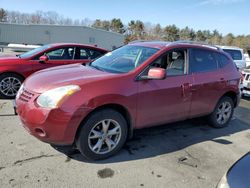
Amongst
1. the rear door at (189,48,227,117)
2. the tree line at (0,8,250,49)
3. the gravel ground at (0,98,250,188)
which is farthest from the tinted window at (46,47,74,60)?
the tree line at (0,8,250,49)

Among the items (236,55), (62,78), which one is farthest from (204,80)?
(236,55)

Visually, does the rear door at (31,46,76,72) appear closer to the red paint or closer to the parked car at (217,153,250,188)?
the red paint

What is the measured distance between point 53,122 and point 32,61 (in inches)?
160

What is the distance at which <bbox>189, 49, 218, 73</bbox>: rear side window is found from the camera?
4918 mm

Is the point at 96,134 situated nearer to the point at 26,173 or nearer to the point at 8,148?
the point at 26,173

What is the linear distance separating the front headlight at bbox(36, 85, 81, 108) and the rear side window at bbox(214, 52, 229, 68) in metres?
3.27

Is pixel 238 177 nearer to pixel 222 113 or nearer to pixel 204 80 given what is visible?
pixel 204 80

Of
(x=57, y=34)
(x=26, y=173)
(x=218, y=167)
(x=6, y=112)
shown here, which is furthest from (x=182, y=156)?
(x=57, y=34)

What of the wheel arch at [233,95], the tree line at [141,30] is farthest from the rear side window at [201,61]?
the tree line at [141,30]

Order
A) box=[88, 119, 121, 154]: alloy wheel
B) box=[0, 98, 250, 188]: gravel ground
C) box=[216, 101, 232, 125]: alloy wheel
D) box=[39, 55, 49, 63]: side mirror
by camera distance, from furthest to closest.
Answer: box=[39, 55, 49, 63]: side mirror → box=[216, 101, 232, 125]: alloy wheel → box=[88, 119, 121, 154]: alloy wheel → box=[0, 98, 250, 188]: gravel ground

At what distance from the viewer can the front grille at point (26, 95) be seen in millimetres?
3603

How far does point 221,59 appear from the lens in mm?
5547

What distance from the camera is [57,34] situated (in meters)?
41.7

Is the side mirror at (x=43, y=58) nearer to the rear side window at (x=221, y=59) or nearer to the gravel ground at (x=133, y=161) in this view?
the gravel ground at (x=133, y=161)
